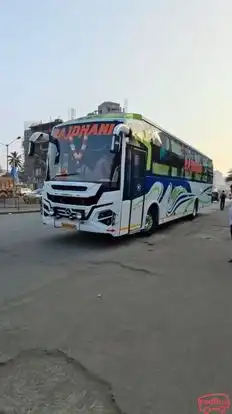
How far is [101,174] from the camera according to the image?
1029 centimetres

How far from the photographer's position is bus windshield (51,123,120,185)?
33.8ft

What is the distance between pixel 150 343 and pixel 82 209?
243 inches

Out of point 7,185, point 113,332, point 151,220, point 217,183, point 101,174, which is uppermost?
point 101,174

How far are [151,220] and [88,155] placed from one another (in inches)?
150

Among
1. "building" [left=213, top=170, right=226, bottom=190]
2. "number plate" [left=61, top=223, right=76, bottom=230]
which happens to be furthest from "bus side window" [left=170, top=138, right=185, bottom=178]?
"building" [left=213, top=170, right=226, bottom=190]

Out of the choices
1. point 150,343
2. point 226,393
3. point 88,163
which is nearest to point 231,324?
point 150,343

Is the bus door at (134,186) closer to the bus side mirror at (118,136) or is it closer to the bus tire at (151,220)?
the bus side mirror at (118,136)

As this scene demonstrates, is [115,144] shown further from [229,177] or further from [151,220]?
[229,177]

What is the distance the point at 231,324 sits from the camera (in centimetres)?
498

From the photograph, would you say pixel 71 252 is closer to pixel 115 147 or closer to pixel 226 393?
pixel 115 147

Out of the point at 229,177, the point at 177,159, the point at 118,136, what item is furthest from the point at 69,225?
the point at 229,177

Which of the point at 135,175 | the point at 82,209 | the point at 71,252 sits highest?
the point at 135,175

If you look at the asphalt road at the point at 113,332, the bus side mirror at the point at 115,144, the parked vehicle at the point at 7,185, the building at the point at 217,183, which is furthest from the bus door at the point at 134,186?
the parked vehicle at the point at 7,185

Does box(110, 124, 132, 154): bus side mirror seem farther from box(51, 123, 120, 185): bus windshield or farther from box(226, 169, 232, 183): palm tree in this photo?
box(226, 169, 232, 183): palm tree
